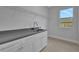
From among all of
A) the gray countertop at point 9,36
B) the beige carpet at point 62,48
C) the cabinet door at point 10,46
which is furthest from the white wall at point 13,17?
the beige carpet at point 62,48

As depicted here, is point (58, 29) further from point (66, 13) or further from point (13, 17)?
point (13, 17)

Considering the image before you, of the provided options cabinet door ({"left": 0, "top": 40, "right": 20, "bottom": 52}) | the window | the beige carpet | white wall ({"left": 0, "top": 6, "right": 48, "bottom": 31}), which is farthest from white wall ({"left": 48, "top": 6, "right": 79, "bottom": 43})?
cabinet door ({"left": 0, "top": 40, "right": 20, "bottom": 52})

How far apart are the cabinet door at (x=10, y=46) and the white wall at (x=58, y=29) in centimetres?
369

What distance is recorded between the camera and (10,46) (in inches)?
55.3

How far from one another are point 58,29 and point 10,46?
4685mm

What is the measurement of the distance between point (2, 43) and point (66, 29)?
14.6 feet

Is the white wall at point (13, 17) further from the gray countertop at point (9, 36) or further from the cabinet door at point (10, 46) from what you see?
the cabinet door at point (10, 46)

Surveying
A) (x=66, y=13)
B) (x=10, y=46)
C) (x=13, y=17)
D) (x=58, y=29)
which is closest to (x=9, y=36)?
(x=10, y=46)

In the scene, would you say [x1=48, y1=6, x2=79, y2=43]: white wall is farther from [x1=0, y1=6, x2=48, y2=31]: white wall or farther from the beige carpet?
[x1=0, y1=6, x2=48, y2=31]: white wall

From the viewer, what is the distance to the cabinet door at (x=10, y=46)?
127cm

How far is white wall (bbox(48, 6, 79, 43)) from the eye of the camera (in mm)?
4652

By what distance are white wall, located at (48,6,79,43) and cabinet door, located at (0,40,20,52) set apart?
12.1 feet
